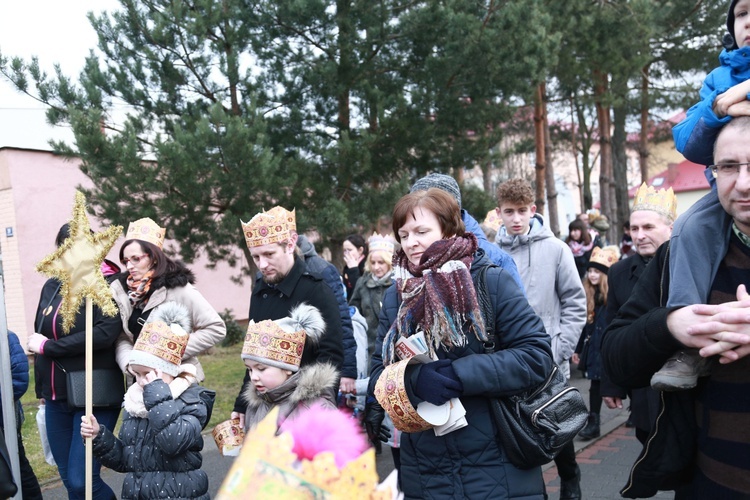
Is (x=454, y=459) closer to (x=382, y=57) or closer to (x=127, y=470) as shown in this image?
(x=127, y=470)

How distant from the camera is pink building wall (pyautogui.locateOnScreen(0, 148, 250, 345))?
14758mm

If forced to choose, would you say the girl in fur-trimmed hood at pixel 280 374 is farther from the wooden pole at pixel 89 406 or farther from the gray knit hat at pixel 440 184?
the gray knit hat at pixel 440 184

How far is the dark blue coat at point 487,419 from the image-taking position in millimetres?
2477

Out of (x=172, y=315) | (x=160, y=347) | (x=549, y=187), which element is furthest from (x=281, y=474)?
(x=549, y=187)

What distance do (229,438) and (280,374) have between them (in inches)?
22.2

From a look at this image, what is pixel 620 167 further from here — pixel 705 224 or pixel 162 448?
pixel 705 224

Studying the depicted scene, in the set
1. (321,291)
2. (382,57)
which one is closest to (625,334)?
(321,291)

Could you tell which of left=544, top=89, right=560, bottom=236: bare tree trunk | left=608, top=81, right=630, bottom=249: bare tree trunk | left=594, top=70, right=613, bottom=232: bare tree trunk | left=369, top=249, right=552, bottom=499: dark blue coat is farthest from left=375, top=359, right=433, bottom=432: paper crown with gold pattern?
left=608, top=81, right=630, bottom=249: bare tree trunk

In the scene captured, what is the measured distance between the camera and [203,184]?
977 cm

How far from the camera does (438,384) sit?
2.44 m

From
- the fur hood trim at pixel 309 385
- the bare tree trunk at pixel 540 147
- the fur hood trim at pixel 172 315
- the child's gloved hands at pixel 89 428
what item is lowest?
Answer: the child's gloved hands at pixel 89 428

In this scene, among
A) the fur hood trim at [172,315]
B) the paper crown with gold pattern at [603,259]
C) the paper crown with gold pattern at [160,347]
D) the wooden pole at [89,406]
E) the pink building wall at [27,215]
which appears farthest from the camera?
the pink building wall at [27,215]

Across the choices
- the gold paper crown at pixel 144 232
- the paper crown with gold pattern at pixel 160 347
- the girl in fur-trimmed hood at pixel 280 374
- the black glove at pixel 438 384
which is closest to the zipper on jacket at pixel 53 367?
the gold paper crown at pixel 144 232

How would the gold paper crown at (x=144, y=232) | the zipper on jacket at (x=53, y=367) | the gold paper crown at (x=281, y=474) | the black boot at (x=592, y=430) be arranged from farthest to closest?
1. the black boot at (x=592, y=430)
2. the gold paper crown at (x=144, y=232)
3. the zipper on jacket at (x=53, y=367)
4. the gold paper crown at (x=281, y=474)
